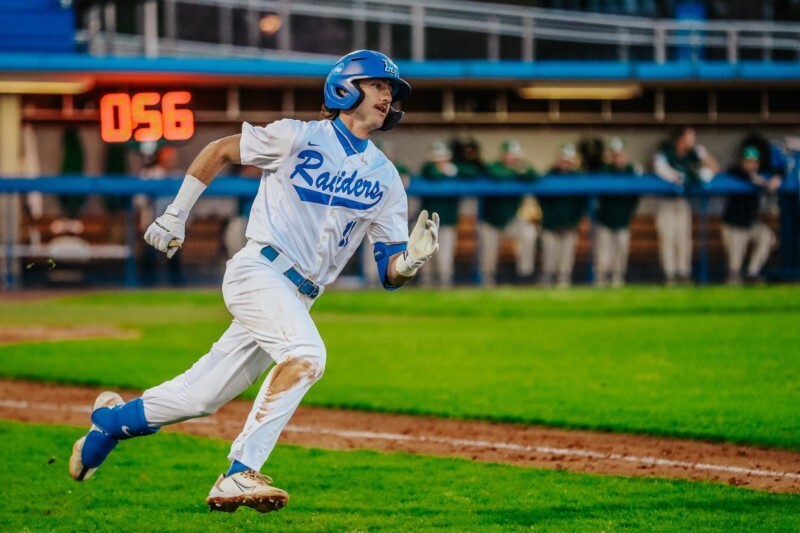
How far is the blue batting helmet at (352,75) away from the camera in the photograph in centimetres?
580

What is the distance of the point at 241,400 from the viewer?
10.2 m

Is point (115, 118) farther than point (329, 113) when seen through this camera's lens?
Yes

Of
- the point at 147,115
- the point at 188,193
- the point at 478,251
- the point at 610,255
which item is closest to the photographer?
the point at 188,193

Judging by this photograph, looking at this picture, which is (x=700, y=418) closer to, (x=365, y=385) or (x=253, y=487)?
(x=365, y=385)

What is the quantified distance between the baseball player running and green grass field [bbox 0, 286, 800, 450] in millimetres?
3152

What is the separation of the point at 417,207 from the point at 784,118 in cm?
897

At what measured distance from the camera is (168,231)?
5574 mm

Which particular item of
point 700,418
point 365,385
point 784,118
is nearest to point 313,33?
point 784,118

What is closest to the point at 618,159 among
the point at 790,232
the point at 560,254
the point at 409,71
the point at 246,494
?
the point at 560,254

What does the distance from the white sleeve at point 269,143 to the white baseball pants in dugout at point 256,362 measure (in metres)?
0.40

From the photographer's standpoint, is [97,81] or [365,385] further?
[97,81]

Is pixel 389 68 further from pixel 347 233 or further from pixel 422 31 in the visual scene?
pixel 422 31

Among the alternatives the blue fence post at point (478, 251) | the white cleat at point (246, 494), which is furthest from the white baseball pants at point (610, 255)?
the white cleat at point (246, 494)

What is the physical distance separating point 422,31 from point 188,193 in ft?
57.9
